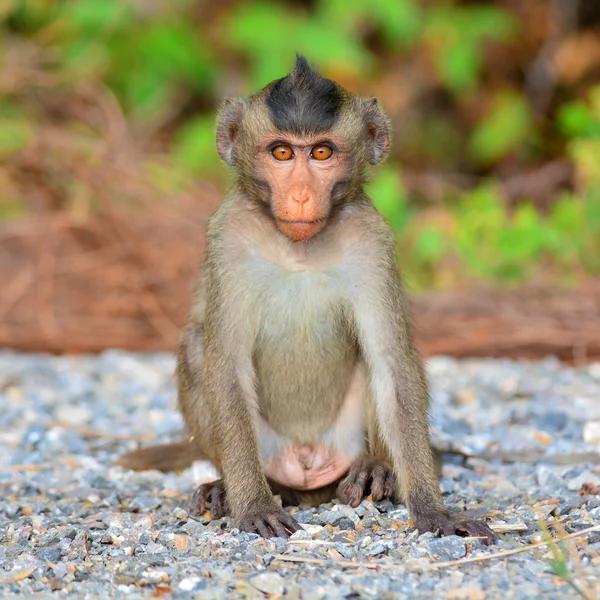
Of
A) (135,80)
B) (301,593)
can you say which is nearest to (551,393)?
(301,593)

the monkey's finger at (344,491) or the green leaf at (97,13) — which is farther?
the green leaf at (97,13)

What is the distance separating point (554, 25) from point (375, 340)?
7.66m

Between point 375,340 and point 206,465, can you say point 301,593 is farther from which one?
point 206,465

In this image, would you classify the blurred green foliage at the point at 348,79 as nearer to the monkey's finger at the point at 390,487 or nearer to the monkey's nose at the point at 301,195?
the monkey's finger at the point at 390,487

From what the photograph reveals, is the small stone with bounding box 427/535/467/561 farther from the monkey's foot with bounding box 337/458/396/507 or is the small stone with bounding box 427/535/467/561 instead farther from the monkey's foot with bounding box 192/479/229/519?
the monkey's foot with bounding box 192/479/229/519

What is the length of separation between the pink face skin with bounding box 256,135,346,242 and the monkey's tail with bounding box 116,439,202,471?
1.36m

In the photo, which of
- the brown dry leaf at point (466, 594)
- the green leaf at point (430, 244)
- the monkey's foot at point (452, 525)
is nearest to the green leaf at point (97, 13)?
the green leaf at point (430, 244)

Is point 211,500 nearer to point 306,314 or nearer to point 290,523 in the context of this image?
point 290,523

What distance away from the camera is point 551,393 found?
6.20 m

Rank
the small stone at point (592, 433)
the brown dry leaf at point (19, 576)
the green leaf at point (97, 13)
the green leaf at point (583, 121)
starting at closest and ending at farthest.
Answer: the brown dry leaf at point (19, 576) → the small stone at point (592, 433) → the green leaf at point (583, 121) → the green leaf at point (97, 13)

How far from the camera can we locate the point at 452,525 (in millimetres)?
3836

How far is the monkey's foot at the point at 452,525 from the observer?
3742 mm

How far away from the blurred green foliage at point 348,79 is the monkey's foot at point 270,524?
4680 millimetres

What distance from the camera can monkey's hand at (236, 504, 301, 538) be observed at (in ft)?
12.8
